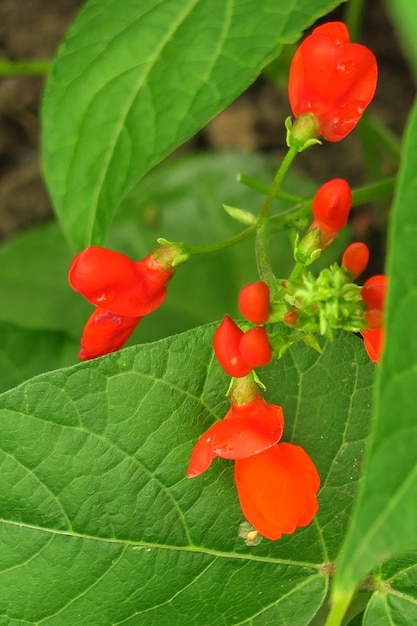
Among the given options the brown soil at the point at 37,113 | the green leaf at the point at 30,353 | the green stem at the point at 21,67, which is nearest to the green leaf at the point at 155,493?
the green leaf at the point at 30,353

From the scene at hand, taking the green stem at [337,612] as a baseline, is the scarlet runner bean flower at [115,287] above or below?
above

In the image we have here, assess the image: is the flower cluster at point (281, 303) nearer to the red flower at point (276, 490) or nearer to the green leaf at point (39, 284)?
the red flower at point (276, 490)

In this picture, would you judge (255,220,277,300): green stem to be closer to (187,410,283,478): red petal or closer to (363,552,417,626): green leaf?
(187,410,283,478): red petal

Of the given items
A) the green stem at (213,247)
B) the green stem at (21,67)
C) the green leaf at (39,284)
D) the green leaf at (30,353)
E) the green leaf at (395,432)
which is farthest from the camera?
the green leaf at (39,284)

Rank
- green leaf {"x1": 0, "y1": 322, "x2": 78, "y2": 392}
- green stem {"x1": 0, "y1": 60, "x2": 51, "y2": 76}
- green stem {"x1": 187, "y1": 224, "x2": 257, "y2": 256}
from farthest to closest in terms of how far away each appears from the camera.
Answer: green stem {"x1": 0, "y1": 60, "x2": 51, "y2": 76}
green leaf {"x1": 0, "y1": 322, "x2": 78, "y2": 392}
green stem {"x1": 187, "y1": 224, "x2": 257, "y2": 256}

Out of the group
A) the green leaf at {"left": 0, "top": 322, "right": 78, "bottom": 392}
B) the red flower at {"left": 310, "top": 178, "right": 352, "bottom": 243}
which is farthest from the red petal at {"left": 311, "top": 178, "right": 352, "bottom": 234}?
the green leaf at {"left": 0, "top": 322, "right": 78, "bottom": 392}

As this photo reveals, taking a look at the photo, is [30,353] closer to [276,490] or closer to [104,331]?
[104,331]
